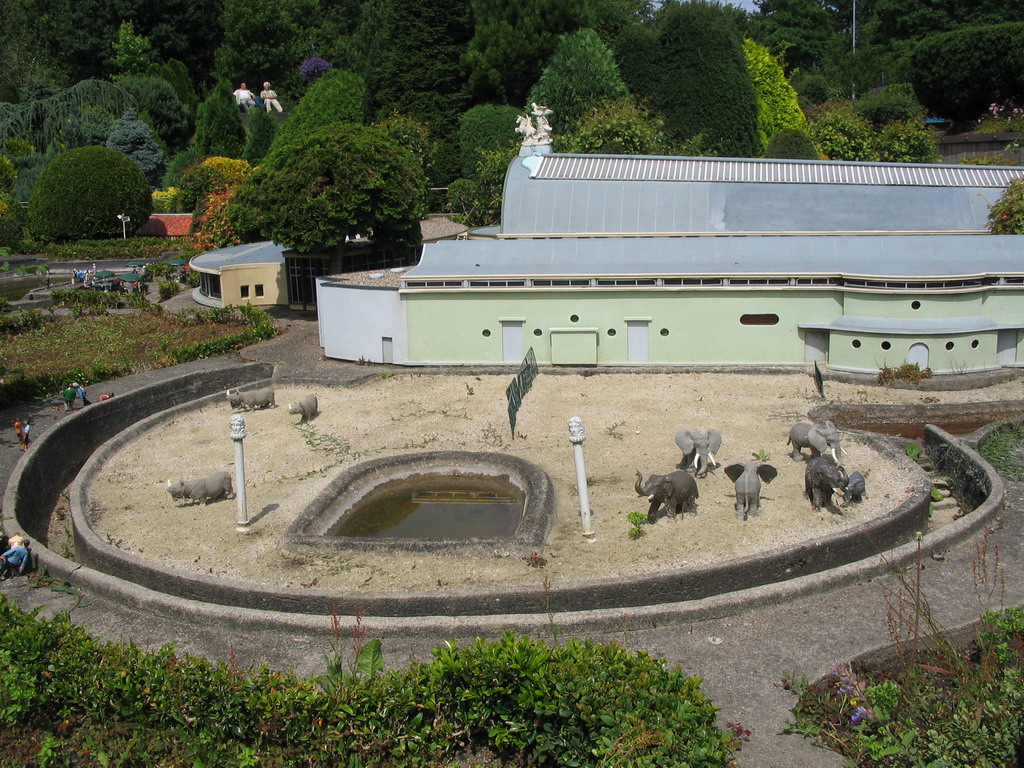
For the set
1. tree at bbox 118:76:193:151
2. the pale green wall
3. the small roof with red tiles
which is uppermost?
tree at bbox 118:76:193:151

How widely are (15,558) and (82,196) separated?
42586 millimetres

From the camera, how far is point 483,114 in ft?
156

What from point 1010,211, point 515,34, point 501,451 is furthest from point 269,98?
point 501,451

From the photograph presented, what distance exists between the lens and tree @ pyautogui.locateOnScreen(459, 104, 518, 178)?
154 ft

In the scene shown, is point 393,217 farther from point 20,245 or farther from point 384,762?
point 20,245

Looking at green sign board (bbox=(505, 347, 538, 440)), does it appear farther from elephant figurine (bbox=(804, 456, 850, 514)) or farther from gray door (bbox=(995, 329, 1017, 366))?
gray door (bbox=(995, 329, 1017, 366))

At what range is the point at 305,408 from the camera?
20391mm

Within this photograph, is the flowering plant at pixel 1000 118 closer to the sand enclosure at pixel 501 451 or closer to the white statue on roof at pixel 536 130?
the white statue on roof at pixel 536 130

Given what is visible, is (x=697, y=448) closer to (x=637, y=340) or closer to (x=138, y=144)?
(x=637, y=340)

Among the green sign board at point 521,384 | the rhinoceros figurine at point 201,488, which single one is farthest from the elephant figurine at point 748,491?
the rhinoceros figurine at point 201,488

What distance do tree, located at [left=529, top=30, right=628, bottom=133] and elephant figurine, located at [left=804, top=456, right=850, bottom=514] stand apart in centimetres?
3252

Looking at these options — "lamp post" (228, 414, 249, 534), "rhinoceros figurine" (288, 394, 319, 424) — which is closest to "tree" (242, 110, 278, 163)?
"rhinoceros figurine" (288, 394, 319, 424)

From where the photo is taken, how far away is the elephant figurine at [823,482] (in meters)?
14.6

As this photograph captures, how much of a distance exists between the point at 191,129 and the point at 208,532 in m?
62.8
